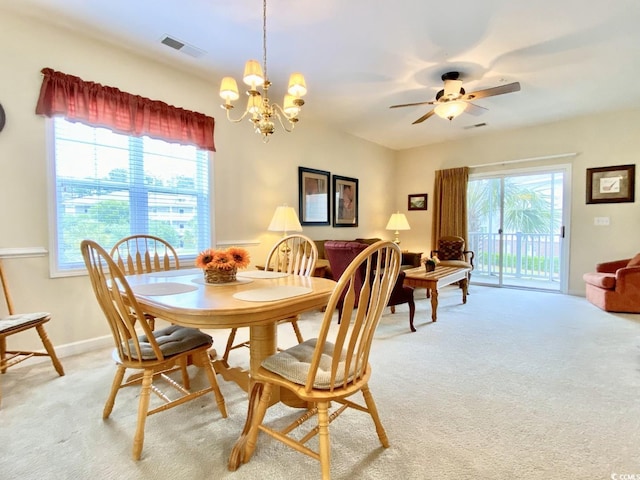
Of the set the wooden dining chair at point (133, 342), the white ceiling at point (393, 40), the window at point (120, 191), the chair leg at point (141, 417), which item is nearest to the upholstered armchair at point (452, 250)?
the white ceiling at point (393, 40)

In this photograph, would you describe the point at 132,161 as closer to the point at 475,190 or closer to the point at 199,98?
the point at 199,98

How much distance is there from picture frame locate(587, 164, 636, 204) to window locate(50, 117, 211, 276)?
5.47 meters

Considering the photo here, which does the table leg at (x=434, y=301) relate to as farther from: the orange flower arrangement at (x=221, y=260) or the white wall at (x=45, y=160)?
the orange flower arrangement at (x=221, y=260)

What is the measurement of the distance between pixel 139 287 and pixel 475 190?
5.81 metres

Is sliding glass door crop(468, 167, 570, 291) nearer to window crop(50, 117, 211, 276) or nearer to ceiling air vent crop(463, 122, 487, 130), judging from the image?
ceiling air vent crop(463, 122, 487, 130)

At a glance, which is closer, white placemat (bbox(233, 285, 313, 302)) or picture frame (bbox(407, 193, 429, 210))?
white placemat (bbox(233, 285, 313, 302))

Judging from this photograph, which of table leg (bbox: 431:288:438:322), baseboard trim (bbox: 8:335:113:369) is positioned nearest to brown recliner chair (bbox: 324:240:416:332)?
table leg (bbox: 431:288:438:322)

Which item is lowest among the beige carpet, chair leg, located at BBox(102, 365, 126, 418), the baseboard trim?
the beige carpet

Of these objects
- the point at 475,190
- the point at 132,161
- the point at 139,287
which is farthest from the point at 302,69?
the point at 475,190

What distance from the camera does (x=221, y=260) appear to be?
181 centimetres

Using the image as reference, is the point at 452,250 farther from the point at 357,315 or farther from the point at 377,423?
the point at 357,315

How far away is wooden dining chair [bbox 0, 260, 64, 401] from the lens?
6.35ft

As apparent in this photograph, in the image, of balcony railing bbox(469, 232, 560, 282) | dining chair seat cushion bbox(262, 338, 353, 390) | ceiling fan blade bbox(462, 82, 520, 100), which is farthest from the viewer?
balcony railing bbox(469, 232, 560, 282)

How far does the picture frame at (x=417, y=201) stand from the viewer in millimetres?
6324
